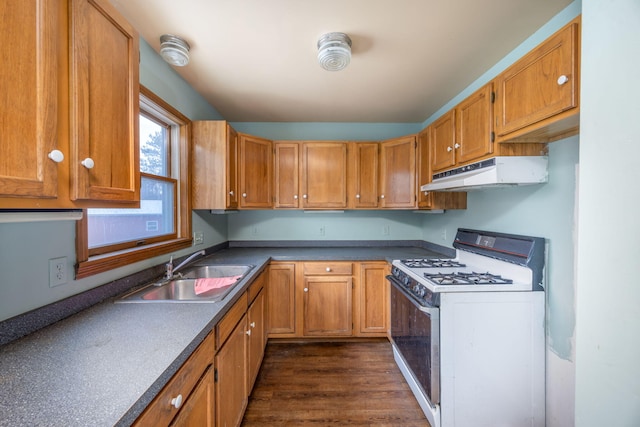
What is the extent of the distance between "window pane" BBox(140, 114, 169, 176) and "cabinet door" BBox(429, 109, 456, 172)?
7.71ft

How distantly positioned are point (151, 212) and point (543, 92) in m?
2.53

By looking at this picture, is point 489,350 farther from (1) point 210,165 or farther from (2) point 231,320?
(1) point 210,165

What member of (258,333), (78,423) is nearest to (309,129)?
(258,333)

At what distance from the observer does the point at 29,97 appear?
65 cm

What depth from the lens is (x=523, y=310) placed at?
1490 millimetres

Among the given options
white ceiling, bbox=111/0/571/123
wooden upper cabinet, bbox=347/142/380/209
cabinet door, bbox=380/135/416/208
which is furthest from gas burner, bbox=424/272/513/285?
white ceiling, bbox=111/0/571/123

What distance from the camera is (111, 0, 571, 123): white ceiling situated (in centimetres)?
133

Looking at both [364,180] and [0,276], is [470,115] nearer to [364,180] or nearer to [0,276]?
[364,180]

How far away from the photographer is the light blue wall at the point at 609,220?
0.64m

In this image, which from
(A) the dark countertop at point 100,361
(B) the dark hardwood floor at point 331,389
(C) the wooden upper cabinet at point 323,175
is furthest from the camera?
(C) the wooden upper cabinet at point 323,175

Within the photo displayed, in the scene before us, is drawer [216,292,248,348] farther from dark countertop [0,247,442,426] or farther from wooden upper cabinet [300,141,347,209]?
wooden upper cabinet [300,141,347,209]

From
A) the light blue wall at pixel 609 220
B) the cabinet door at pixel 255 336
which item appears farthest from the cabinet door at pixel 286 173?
the light blue wall at pixel 609 220

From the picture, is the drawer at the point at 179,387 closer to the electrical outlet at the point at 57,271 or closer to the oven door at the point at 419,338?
the electrical outlet at the point at 57,271

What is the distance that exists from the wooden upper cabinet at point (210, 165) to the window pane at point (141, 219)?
0.71 feet
